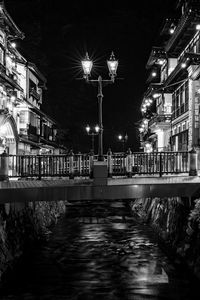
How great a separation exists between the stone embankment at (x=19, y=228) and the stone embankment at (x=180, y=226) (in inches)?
366

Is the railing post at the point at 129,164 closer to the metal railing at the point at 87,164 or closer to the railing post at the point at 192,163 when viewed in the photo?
the metal railing at the point at 87,164

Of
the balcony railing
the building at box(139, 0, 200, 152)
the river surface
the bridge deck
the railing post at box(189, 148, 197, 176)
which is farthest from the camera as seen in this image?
the balcony railing

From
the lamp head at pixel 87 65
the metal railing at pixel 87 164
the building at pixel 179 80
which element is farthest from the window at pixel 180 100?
the lamp head at pixel 87 65

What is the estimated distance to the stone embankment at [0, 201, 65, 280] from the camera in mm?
Answer: 18297

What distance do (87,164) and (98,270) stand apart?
597 cm

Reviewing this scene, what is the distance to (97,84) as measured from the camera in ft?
56.7

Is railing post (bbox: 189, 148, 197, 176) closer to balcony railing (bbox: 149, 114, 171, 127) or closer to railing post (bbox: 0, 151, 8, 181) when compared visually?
railing post (bbox: 0, 151, 8, 181)

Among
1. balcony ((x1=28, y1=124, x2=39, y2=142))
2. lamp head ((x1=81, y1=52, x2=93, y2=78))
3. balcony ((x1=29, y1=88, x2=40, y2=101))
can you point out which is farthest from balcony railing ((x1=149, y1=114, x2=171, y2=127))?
lamp head ((x1=81, y1=52, x2=93, y2=78))

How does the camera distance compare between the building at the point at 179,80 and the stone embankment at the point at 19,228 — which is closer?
the stone embankment at the point at 19,228

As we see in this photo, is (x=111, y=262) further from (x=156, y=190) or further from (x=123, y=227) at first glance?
(x=123, y=227)

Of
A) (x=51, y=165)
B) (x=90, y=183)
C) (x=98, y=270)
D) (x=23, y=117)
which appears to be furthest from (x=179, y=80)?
(x=98, y=270)

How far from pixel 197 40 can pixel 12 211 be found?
878 inches

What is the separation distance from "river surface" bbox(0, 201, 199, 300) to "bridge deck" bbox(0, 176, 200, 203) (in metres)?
4.25

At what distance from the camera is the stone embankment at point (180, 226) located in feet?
59.8
